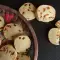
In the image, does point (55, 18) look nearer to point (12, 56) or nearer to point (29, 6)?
point (29, 6)

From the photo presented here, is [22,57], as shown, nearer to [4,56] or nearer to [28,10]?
[4,56]

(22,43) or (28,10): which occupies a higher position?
(28,10)

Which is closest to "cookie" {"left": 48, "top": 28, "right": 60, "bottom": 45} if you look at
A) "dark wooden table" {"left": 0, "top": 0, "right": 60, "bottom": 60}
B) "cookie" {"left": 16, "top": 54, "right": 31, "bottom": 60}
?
"dark wooden table" {"left": 0, "top": 0, "right": 60, "bottom": 60}

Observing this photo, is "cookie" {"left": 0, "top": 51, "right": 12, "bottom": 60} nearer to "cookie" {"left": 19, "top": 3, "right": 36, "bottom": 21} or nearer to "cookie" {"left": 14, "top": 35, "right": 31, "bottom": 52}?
"cookie" {"left": 14, "top": 35, "right": 31, "bottom": 52}

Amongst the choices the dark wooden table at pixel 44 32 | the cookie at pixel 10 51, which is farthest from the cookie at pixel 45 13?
the cookie at pixel 10 51

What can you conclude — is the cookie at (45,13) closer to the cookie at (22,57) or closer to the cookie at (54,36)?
the cookie at (54,36)

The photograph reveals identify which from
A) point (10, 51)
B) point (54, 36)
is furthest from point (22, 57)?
point (54, 36)

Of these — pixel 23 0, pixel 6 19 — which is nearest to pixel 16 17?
pixel 6 19
